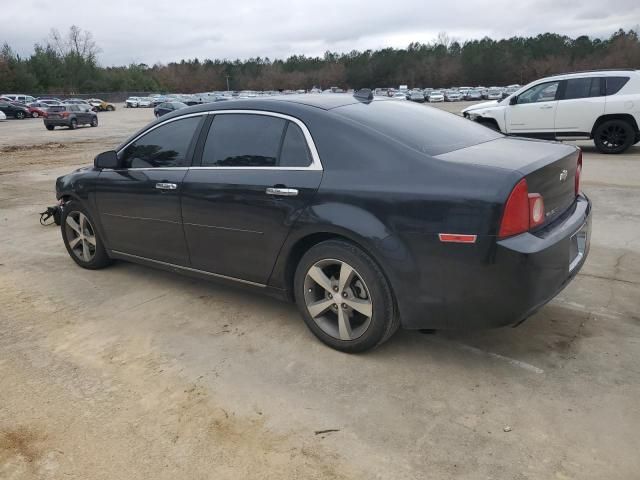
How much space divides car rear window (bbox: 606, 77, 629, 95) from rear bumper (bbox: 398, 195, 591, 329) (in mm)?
10068

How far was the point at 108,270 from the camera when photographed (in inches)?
208

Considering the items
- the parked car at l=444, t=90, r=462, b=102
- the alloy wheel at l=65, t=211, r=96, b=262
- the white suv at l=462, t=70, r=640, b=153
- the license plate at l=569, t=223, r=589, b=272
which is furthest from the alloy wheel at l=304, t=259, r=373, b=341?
the parked car at l=444, t=90, r=462, b=102

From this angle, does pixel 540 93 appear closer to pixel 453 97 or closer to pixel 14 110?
pixel 14 110

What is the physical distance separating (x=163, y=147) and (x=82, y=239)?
1.58m

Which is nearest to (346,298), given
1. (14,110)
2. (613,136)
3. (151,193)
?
(151,193)

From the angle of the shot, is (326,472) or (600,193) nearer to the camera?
(326,472)

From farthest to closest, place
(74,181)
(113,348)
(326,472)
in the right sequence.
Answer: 1. (74,181)
2. (113,348)
3. (326,472)

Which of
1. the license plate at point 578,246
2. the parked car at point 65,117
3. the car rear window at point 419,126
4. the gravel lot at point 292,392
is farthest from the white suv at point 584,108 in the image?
the parked car at point 65,117

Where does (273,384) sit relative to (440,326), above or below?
below

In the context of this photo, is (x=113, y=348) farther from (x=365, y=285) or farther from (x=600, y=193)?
(x=600, y=193)

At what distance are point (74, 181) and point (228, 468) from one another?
12.0 ft

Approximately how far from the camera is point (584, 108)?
38.3ft

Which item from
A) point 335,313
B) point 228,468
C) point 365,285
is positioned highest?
point 365,285

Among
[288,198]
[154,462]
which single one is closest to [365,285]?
[288,198]
